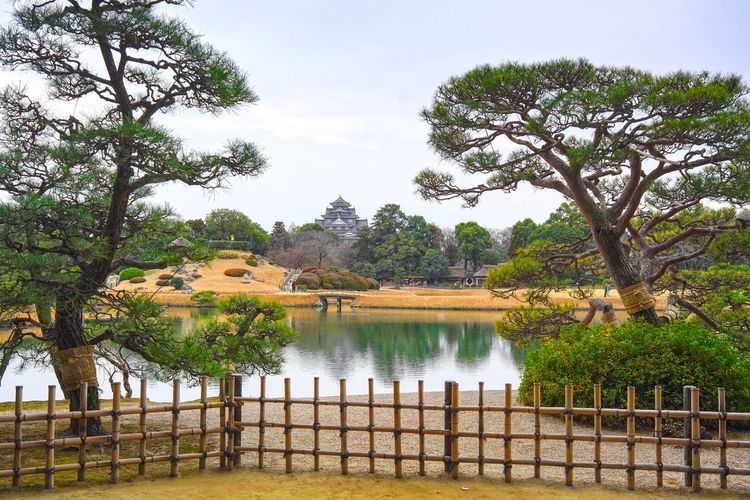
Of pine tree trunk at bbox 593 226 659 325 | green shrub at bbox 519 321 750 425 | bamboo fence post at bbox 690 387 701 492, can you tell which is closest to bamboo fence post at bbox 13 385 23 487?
bamboo fence post at bbox 690 387 701 492

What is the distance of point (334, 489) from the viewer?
13.8 feet

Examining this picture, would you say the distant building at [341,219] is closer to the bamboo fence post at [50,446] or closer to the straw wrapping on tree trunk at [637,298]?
the straw wrapping on tree trunk at [637,298]

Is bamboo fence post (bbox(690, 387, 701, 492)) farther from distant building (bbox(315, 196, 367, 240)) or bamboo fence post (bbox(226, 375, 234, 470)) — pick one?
distant building (bbox(315, 196, 367, 240))

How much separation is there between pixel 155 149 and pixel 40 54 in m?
1.61

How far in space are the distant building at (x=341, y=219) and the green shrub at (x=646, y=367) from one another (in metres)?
51.2

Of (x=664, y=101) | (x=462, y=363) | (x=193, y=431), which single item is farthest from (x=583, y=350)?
(x=462, y=363)

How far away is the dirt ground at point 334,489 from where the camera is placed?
13.4 ft

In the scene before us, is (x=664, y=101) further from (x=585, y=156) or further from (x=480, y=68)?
(x=480, y=68)

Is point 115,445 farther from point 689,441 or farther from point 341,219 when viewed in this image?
point 341,219

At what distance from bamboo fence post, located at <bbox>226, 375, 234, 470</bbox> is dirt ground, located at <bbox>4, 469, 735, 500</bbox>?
203mm

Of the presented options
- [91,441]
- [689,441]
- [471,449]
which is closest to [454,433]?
[471,449]

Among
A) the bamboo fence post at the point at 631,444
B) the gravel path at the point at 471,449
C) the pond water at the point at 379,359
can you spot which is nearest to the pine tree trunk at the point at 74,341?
the gravel path at the point at 471,449

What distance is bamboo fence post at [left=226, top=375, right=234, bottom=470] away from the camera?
4.69 meters

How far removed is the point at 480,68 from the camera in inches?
293
